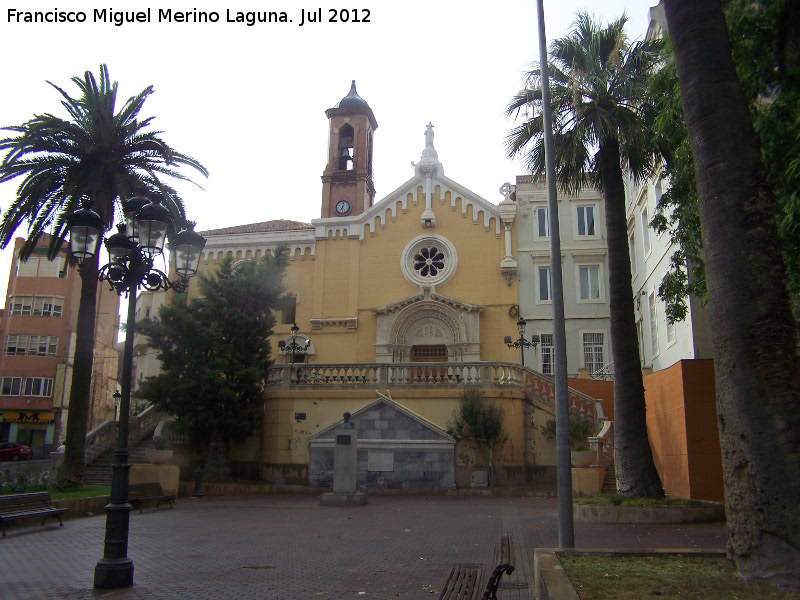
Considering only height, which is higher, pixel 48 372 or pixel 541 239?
pixel 541 239

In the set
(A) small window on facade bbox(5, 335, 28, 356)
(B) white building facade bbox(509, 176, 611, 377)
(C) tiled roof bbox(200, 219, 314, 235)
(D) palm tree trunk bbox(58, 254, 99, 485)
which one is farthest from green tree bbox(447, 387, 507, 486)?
(A) small window on facade bbox(5, 335, 28, 356)

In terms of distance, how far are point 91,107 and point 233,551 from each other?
15611 mm

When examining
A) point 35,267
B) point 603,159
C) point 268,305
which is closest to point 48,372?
point 35,267

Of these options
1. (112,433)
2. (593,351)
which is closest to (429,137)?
(593,351)

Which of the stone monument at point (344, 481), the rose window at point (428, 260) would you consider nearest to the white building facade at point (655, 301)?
the rose window at point (428, 260)

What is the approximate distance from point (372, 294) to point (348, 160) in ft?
31.5

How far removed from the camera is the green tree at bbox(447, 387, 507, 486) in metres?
21.7

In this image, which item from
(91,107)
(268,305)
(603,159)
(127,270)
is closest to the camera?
(127,270)

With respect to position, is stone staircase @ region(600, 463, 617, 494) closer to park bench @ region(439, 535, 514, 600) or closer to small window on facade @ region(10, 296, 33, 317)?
park bench @ region(439, 535, 514, 600)

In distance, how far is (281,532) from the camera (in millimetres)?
13297

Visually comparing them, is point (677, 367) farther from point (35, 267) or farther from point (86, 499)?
point (35, 267)

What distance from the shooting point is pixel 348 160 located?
126 feet

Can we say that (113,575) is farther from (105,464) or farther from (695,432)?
(105,464)

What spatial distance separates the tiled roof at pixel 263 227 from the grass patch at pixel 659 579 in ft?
97.0
